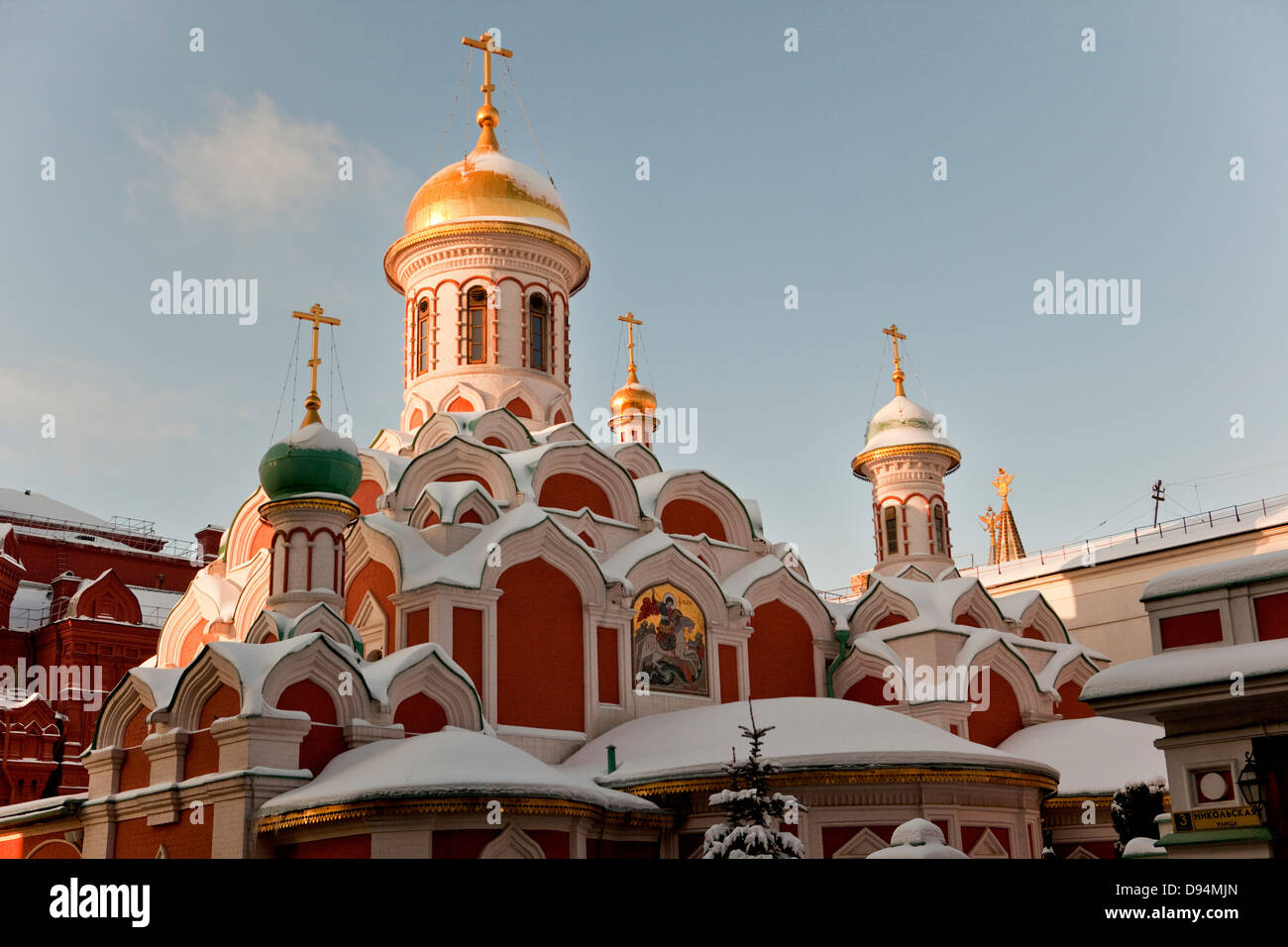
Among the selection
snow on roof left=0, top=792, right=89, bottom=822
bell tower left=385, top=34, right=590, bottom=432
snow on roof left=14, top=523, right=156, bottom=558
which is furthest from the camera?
snow on roof left=14, top=523, right=156, bottom=558

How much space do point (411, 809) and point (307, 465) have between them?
14.4ft

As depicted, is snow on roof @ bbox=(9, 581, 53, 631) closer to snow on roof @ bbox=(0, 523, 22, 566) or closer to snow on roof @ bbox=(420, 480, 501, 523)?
snow on roof @ bbox=(0, 523, 22, 566)

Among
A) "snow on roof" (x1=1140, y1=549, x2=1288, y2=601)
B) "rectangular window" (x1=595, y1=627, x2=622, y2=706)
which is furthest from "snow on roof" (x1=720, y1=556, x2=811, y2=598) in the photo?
"snow on roof" (x1=1140, y1=549, x2=1288, y2=601)

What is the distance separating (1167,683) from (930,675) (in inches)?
397

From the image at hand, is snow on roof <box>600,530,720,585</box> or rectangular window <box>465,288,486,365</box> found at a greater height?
rectangular window <box>465,288,486,365</box>

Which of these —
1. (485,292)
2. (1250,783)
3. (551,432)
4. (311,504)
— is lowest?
(1250,783)

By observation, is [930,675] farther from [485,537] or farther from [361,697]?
[361,697]

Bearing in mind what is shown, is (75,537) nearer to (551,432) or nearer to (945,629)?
(551,432)

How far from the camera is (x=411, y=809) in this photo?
11.3 m

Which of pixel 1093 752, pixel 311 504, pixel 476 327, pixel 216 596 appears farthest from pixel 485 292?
pixel 1093 752

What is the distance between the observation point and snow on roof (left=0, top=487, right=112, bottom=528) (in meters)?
28.5

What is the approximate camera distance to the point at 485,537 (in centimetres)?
1520

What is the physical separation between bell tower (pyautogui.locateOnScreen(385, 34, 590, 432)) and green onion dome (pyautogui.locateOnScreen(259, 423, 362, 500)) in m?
4.53

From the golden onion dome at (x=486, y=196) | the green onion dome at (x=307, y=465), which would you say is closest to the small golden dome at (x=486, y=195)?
the golden onion dome at (x=486, y=196)
